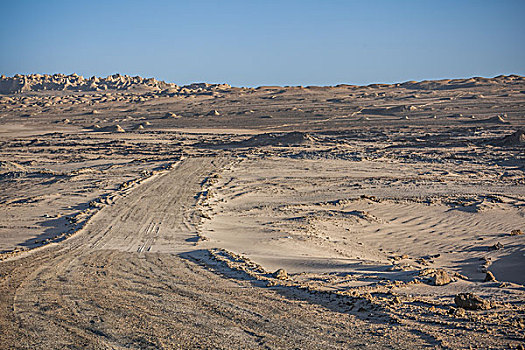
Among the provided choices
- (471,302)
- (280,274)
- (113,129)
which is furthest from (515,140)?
(113,129)

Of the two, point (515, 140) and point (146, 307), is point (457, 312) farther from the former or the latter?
point (515, 140)

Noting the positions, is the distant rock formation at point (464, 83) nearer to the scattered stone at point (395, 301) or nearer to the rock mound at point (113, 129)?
the rock mound at point (113, 129)

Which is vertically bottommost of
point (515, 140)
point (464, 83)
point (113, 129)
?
point (515, 140)

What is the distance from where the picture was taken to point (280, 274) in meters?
8.40

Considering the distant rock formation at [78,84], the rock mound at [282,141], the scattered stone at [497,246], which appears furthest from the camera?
the distant rock formation at [78,84]

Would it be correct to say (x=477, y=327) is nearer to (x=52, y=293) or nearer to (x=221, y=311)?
(x=221, y=311)

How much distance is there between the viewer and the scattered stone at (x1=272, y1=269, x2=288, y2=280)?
27.3 feet

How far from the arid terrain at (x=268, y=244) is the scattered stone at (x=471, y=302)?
2 cm

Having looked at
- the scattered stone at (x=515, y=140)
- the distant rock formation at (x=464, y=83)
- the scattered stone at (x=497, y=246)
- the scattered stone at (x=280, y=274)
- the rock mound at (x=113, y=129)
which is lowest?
the scattered stone at (x=497, y=246)

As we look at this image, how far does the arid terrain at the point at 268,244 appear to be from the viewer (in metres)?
6.10

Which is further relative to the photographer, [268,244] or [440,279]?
[268,244]

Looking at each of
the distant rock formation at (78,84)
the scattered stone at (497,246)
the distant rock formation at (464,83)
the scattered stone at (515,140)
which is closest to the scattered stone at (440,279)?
the scattered stone at (497,246)

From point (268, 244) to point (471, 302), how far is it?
5.49 meters

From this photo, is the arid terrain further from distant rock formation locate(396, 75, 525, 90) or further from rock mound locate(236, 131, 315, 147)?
distant rock formation locate(396, 75, 525, 90)
